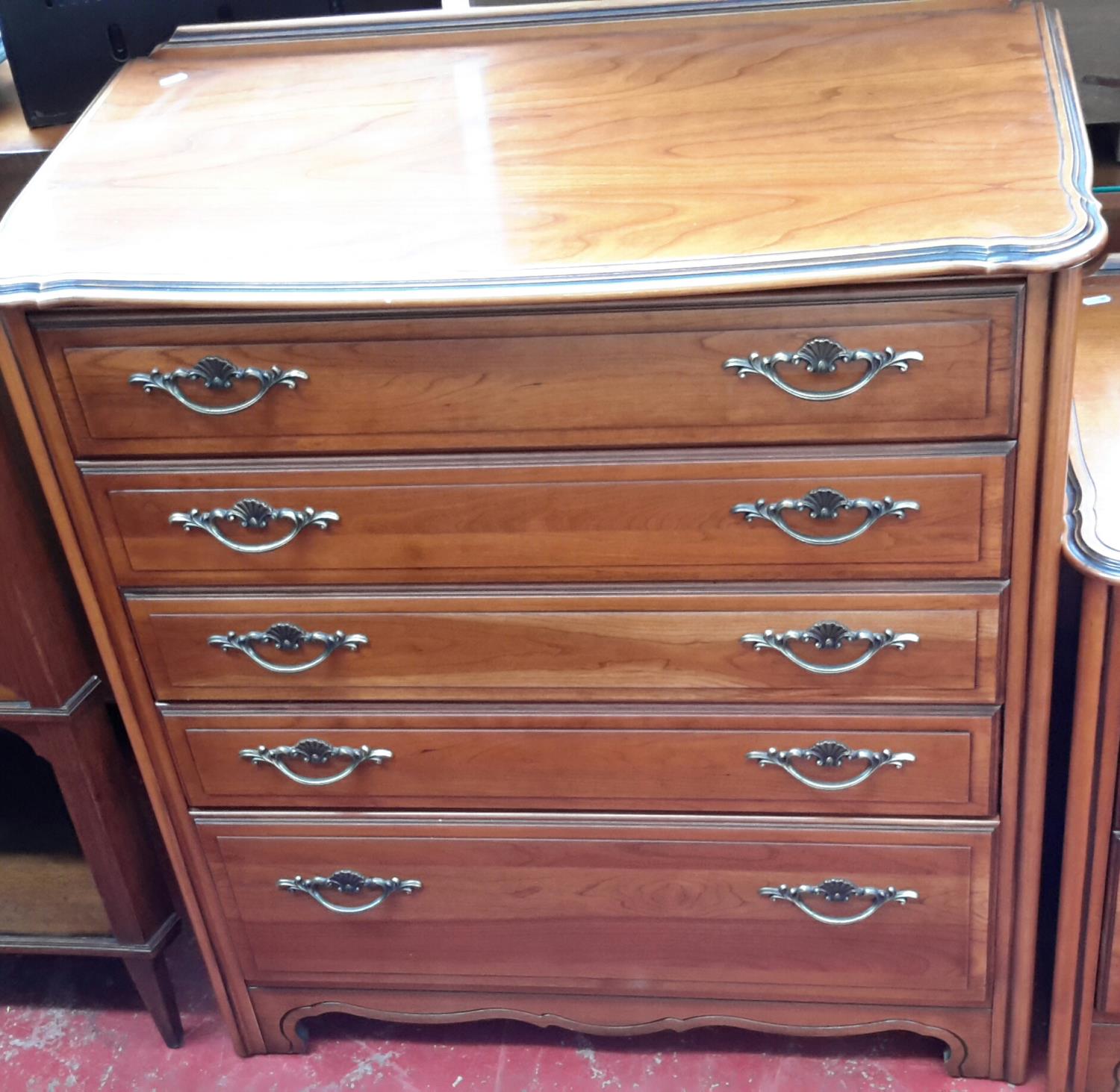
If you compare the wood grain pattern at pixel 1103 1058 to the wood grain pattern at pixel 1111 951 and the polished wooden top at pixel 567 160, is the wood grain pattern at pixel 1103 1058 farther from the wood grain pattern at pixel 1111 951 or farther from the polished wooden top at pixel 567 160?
the polished wooden top at pixel 567 160

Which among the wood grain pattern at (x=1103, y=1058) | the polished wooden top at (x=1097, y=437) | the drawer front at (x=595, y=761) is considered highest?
the polished wooden top at (x=1097, y=437)


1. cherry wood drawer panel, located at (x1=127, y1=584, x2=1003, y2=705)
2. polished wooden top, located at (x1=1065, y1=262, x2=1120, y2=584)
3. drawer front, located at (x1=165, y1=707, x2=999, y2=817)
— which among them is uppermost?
polished wooden top, located at (x1=1065, y1=262, x2=1120, y2=584)

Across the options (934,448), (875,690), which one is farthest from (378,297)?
(875,690)

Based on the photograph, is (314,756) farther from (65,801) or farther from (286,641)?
(65,801)

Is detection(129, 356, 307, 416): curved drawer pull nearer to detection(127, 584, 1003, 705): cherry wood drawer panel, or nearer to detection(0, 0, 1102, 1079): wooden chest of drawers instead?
detection(0, 0, 1102, 1079): wooden chest of drawers

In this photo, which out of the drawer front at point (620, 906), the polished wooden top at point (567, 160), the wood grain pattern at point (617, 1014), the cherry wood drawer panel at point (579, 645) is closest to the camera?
the polished wooden top at point (567, 160)

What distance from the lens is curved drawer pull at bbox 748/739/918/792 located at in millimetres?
1227

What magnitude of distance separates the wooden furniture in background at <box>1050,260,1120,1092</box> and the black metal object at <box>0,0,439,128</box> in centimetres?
86

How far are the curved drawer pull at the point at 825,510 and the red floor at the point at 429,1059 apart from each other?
2.26ft

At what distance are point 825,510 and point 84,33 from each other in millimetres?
945

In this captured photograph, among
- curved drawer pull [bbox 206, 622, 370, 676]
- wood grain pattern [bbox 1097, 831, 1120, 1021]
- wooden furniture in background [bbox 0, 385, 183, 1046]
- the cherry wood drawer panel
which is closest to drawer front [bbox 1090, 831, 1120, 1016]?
wood grain pattern [bbox 1097, 831, 1120, 1021]

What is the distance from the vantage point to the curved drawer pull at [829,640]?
3.80ft

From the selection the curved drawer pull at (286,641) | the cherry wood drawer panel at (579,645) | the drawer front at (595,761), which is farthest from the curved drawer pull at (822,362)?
the curved drawer pull at (286,641)

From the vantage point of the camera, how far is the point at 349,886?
139 centimetres
